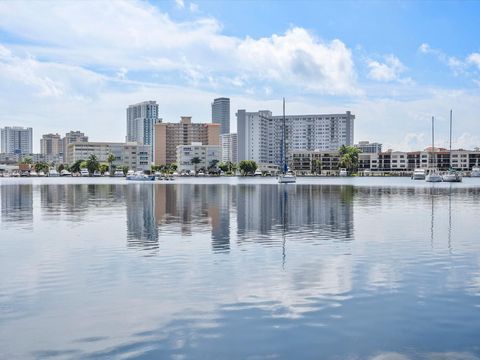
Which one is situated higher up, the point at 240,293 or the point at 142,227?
the point at 142,227

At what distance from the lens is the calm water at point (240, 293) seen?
14.1 metres

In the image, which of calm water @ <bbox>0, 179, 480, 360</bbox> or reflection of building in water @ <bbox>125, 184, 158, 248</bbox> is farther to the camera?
reflection of building in water @ <bbox>125, 184, 158, 248</bbox>

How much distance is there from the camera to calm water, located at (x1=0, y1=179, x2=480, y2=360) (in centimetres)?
1409

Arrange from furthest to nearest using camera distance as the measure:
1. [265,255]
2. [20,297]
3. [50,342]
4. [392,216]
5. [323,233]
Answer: [392,216], [323,233], [265,255], [20,297], [50,342]

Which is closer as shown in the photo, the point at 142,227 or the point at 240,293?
the point at 240,293

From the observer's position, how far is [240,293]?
19.3 meters

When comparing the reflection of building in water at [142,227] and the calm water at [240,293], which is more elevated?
the reflection of building in water at [142,227]

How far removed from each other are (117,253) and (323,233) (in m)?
14.4

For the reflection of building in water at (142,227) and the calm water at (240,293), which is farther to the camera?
the reflection of building in water at (142,227)

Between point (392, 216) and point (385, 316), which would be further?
point (392, 216)

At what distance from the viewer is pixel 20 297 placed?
19016mm

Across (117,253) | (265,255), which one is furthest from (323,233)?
(117,253)

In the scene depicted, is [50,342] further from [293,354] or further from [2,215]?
[2,215]

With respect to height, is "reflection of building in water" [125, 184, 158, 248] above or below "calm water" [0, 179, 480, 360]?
above
